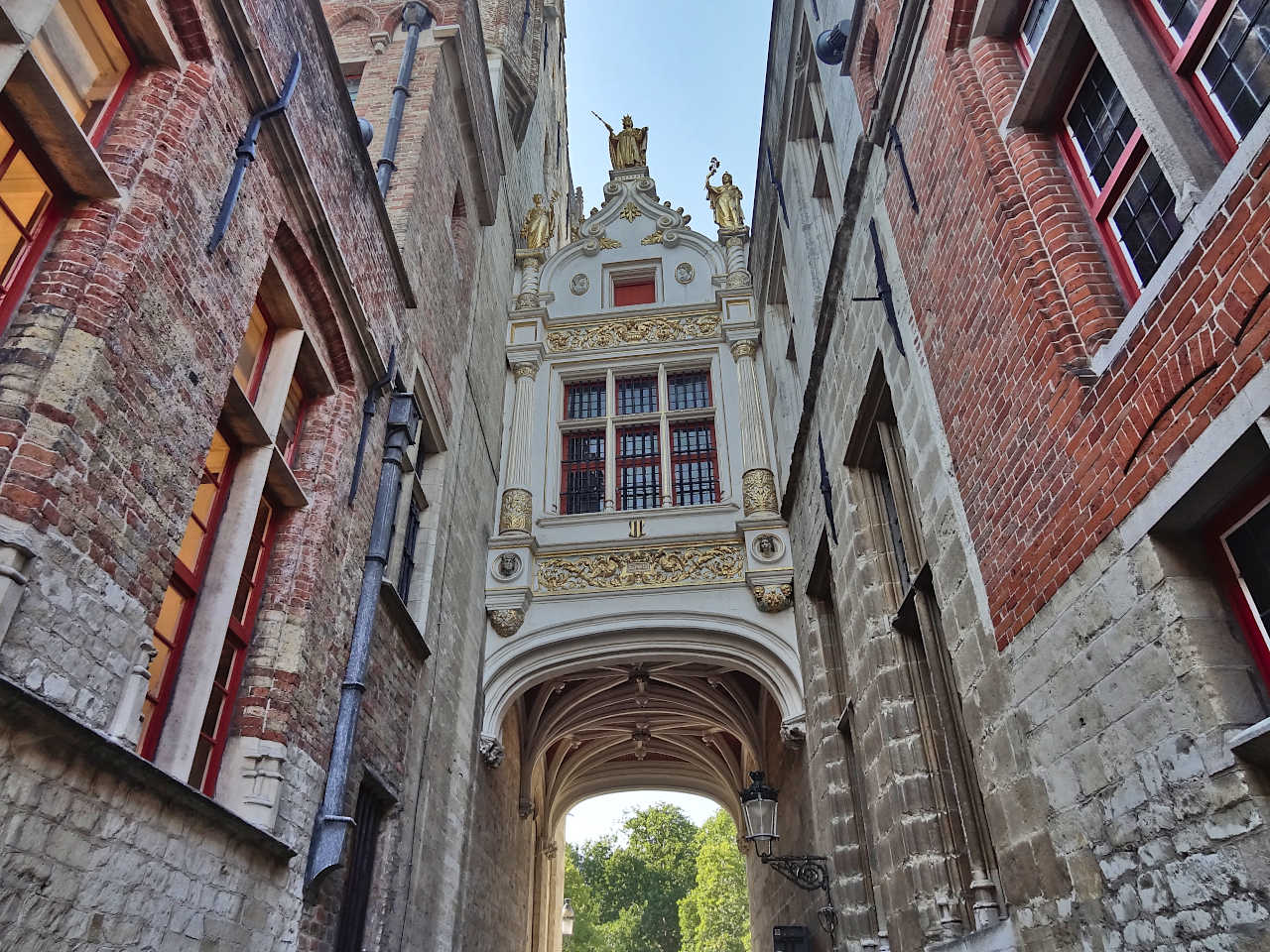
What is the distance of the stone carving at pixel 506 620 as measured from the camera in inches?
415

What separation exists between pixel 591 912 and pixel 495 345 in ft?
98.2

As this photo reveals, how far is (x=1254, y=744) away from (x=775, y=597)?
778 cm

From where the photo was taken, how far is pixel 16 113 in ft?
11.9

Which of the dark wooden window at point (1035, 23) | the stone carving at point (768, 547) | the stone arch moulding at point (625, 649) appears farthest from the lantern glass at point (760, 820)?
the dark wooden window at point (1035, 23)

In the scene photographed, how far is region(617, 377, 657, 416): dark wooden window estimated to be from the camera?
Answer: 13.0 metres

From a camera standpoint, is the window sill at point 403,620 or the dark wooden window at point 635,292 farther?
the dark wooden window at point 635,292

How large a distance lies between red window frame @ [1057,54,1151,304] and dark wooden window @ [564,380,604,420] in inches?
359

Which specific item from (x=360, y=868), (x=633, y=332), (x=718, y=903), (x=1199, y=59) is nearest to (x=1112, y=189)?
(x=1199, y=59)

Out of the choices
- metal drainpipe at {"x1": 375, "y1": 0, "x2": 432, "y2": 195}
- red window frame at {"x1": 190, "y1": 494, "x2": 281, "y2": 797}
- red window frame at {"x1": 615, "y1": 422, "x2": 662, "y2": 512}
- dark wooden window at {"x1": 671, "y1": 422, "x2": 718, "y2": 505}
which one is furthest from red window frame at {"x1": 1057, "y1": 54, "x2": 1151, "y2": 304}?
red window frame at {"x1": 615, "y1": 422, "x2": 662, "y2": 512}

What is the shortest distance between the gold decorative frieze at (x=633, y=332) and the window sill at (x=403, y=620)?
20.6ft

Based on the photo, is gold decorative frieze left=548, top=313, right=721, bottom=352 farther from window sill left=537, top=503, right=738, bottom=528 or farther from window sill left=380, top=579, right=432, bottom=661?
window sill left=380, top=579, right=432, bottom=661

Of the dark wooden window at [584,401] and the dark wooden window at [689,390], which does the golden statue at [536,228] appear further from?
the dark wooden window at [689,390]

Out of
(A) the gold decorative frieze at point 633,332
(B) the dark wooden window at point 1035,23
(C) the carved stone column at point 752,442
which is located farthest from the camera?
(A) the gold decorative frieze at point 633,332

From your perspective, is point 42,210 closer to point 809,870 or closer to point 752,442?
point 809,870
